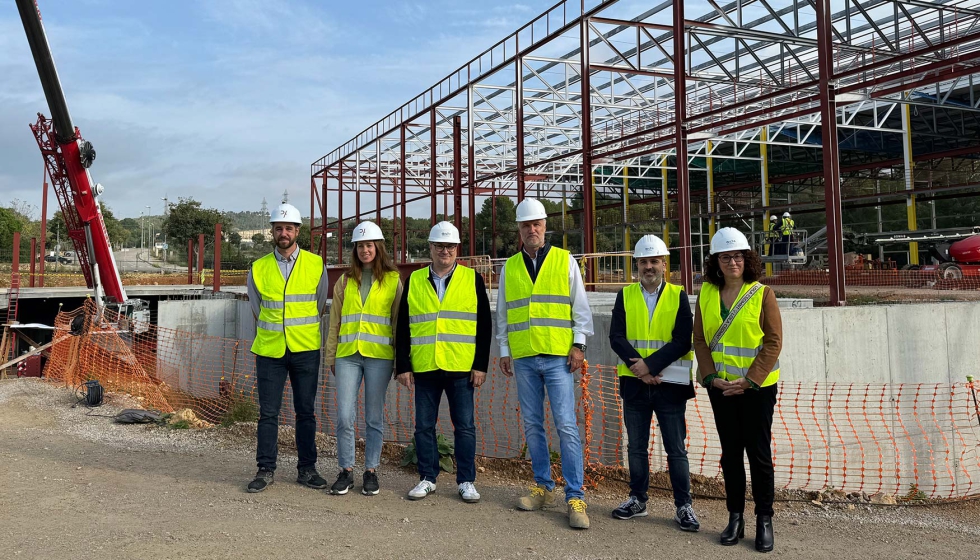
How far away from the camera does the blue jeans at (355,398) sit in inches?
192

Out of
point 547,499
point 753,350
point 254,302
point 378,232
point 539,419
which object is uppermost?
point 378,232

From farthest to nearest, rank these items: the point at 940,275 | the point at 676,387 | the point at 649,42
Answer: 1. the point at 649,42
2. the point at 940,275
3. the point at 676,387

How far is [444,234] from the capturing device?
15.7ft

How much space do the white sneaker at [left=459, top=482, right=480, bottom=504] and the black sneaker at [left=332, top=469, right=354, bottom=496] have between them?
0.83 m

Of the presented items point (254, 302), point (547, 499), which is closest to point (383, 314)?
point (254, 302)

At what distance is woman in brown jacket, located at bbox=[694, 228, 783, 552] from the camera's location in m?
3.97

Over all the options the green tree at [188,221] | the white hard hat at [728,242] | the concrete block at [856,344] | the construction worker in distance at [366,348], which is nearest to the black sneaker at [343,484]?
the construction worker in distance at [366,348]

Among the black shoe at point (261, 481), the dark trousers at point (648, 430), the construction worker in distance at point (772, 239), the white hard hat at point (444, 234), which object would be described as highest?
the construction worker in distance at point (772, 239)

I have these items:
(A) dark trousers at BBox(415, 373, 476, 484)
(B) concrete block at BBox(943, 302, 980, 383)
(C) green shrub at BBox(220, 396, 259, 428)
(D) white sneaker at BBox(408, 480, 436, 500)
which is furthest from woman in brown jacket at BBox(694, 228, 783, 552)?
(B) concrete block at BBox(943, 302, 980, 383)

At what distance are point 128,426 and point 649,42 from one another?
51.9ft

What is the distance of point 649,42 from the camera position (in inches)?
717

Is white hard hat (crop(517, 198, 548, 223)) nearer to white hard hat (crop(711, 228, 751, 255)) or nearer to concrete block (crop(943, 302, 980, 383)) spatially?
white hard hat (crop(711, 228, 751, 255))

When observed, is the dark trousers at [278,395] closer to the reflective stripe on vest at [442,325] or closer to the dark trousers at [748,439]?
the reflective stripe on vest at [442,325]

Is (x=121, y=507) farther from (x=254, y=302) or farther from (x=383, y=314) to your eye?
(x=383, y=314)
